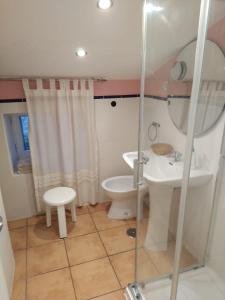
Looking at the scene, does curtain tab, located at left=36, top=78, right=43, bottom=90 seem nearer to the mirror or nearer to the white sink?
the white sink

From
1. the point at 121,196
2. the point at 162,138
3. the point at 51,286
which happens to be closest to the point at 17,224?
the point at 51,286

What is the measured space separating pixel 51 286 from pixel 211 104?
6.59 feet

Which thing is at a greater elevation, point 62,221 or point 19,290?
point 62,221

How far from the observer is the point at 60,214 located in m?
2.29

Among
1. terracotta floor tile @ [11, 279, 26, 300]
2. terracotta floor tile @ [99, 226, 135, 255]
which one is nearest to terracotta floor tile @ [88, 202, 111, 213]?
terracotta floor tile @ [99, 226, 135, 255]

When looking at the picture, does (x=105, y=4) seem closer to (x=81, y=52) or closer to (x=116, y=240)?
(x=81, y=52)

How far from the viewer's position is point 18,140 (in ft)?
8.75

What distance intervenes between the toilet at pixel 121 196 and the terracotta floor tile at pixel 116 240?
0.20 metres

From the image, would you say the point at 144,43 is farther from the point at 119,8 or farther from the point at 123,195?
the point at 123,195

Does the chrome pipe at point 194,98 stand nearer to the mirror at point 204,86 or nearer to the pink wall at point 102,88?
the mirror at point 204,86

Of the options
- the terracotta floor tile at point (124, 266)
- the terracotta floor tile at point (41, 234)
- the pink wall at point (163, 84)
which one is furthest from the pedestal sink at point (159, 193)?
the terracotta floor tile at point (41, 234)

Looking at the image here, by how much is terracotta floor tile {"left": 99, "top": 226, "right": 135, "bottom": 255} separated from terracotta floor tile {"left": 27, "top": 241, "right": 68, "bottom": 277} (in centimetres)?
45

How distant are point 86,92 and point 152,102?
2.79 ft

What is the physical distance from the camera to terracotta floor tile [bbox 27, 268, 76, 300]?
171 cm
